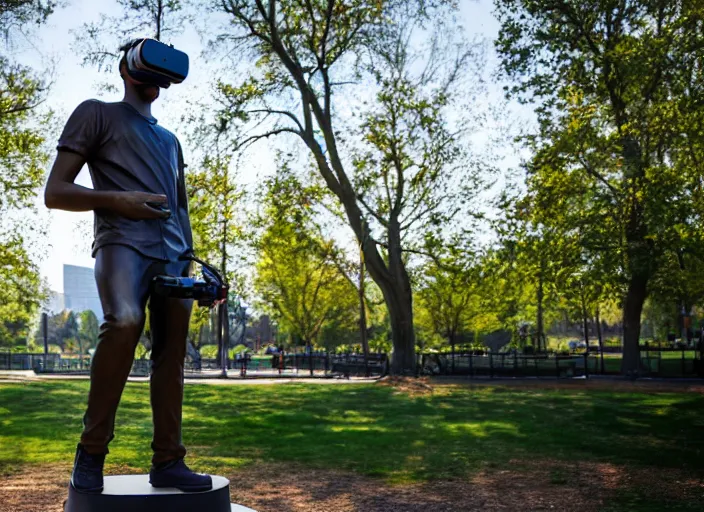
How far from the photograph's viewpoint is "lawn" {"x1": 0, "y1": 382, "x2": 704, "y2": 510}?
11094mm

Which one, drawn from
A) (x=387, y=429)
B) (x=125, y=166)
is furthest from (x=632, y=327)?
(x=125, y=166)

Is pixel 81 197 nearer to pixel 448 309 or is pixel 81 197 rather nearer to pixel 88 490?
pixel 88 490

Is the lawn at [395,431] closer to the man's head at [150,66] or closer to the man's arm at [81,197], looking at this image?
the man's arm at [81,197]

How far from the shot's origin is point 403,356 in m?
26.8

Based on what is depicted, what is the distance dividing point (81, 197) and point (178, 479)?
1.84 metres

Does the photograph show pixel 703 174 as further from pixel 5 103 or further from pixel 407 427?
pixel 5 103

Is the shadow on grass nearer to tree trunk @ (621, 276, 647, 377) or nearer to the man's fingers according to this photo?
the man's fingers

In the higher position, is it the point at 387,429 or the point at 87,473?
the point at 87,473

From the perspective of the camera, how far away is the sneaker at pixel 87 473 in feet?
15.6

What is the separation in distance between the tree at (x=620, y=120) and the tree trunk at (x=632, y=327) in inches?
124

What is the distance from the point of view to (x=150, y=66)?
16.7 ft

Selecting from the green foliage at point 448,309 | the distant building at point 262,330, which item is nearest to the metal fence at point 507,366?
the green foliage at point 448,309

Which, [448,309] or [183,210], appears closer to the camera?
[183,210]

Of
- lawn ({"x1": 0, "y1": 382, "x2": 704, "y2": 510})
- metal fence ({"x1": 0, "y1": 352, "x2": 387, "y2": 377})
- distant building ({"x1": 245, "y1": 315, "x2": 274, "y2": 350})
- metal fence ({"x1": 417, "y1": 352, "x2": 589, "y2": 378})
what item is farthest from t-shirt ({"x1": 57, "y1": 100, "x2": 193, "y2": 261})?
distant building ({"x1": 245, "y1": 315, "x2": 274, "y2": 350})
